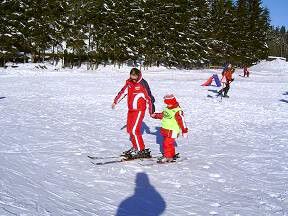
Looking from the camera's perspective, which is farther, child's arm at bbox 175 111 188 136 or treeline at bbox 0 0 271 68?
treeline at bbox 0 0 271 68

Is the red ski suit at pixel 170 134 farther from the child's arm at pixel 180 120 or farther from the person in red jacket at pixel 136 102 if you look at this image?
the person in red jacket at pixel 136 102

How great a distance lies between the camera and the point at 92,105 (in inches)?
749

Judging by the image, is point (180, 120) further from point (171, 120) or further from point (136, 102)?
point (136, 102)

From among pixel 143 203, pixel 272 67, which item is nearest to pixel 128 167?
pixel 143 203

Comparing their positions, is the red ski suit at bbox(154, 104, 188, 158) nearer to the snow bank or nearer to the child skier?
the child skier

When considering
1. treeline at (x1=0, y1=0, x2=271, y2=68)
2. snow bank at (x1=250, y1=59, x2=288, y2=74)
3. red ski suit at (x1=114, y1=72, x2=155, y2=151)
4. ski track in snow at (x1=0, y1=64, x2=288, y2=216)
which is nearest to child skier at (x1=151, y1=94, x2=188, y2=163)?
red ski suit at (x1=114, y1=72, x2=155, y2=151)

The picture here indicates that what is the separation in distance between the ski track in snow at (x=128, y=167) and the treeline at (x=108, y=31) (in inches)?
1099

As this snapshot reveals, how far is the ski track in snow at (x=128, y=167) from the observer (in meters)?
6.23

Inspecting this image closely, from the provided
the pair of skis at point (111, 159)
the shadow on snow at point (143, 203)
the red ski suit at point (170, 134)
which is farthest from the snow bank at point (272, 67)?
the shadow on snow at point (143, 203)

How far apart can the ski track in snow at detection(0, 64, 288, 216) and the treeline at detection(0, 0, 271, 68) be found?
2792cm

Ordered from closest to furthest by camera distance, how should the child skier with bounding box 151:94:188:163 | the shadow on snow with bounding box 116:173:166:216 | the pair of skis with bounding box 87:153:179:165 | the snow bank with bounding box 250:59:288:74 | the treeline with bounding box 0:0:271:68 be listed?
the shadow on snow with bounding box 116:173:166:216 < the pair of skis with bounding box 87:153:179:165 < the child skier with bounding box 151:94:188:163 < the treeline with bounding box 0:0:271:68 < the snow bank with bounding box 250:59:288:74

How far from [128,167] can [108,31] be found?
41.8 meters

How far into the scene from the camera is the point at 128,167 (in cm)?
849

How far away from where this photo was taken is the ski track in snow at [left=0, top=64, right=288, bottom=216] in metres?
6.23
